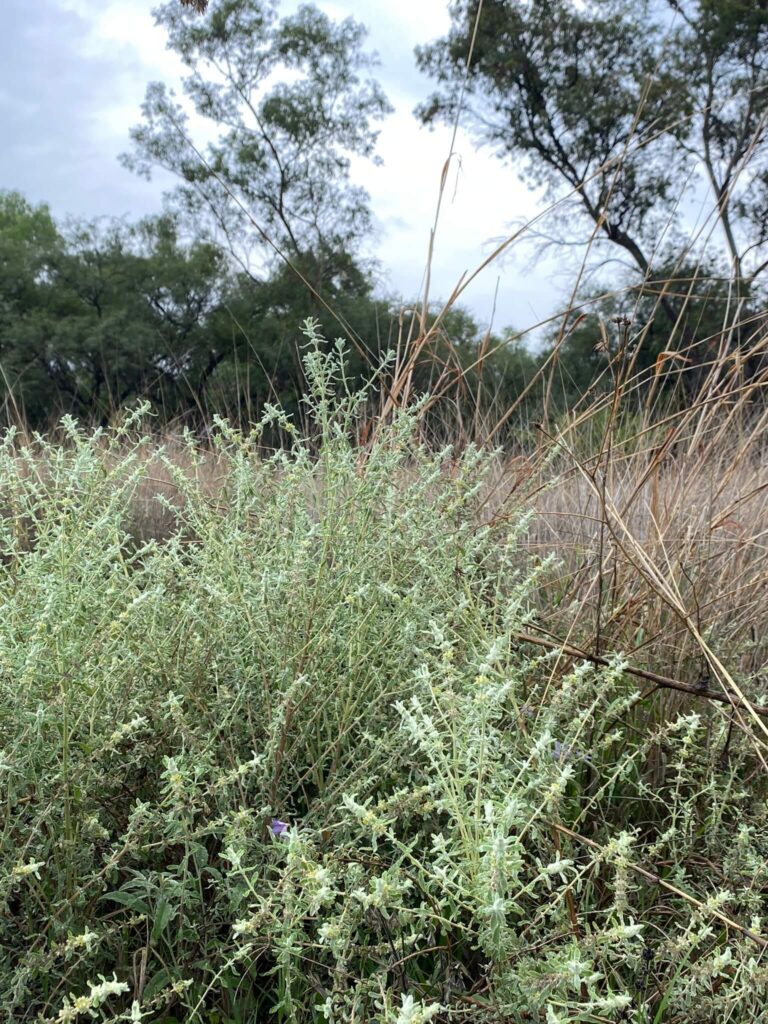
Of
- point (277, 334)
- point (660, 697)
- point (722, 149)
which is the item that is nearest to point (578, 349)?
point (722, 149)

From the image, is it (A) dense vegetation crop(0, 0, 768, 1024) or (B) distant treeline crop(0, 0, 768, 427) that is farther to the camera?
(B) distant treeline crop(0, 0, 768, 427)

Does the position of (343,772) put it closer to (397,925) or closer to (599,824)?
(397,925)

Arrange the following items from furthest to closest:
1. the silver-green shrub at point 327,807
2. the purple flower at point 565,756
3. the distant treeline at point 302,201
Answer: the distant treeline at point 302,201 → the purple flower at point 565,756 → the silver-green shrub at point 327,807

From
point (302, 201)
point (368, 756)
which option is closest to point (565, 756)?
point (368, 756)

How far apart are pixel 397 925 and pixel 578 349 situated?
1915 cm

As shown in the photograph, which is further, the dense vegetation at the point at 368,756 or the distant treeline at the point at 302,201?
the distant treeline at the point at 302,201

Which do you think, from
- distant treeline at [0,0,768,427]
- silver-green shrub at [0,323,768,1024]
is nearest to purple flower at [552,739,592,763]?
silver-green shrub at [0,323,768,1024]

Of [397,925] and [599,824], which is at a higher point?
[397,925]

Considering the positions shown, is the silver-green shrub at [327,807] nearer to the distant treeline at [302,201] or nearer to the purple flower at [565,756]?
the purple flower at [565,756]

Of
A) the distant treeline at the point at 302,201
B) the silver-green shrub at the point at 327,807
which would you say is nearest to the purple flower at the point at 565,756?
the silver-green shrub at the point at 327,807

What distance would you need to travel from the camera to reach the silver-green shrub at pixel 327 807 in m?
1.02

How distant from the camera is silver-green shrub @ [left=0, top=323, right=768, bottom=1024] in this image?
3.34 ft

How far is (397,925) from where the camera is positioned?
3.59 ft

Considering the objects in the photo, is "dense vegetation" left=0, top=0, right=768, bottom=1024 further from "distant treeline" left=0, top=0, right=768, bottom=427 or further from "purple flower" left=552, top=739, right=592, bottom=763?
"distant treeline" left=0, top=0, right=768, bottom=427
